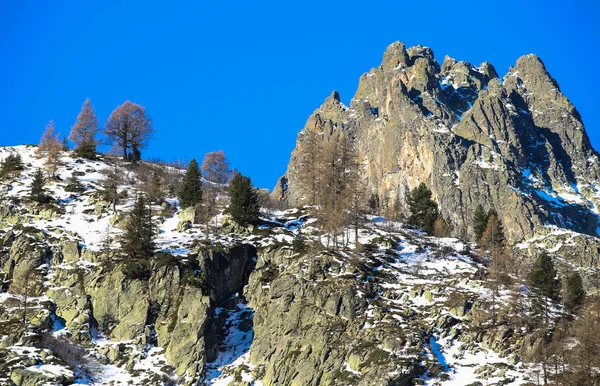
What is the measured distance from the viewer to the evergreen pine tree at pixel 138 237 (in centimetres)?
6083

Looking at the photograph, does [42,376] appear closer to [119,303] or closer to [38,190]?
[119,303]

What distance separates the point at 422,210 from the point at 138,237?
146 ft

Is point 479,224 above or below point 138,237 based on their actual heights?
above

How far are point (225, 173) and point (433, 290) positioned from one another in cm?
5284

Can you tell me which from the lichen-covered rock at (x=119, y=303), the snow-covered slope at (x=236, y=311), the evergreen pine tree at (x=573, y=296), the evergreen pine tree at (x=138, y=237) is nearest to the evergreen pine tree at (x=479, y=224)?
the snow-covered slope at (x=236, y=311)

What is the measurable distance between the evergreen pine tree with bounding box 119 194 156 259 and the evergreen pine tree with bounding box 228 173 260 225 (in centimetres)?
1113

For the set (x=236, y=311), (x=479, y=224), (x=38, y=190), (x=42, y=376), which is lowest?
(x=42, y=376)

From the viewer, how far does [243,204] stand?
70.0 metres

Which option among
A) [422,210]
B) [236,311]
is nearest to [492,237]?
[422,210]

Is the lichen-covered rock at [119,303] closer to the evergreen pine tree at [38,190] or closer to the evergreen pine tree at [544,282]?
the evergreen pine tree at [38,190]

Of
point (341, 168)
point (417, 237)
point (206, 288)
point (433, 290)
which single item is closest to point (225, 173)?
point (341, 168)

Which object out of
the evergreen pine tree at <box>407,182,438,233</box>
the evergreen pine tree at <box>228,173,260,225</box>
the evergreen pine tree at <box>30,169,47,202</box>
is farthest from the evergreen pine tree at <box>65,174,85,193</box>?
the evergreen pine tree at <box>407,182,438,233</box>

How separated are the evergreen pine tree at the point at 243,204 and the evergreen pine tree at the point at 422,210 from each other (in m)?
27.0

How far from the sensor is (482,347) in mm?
51062
